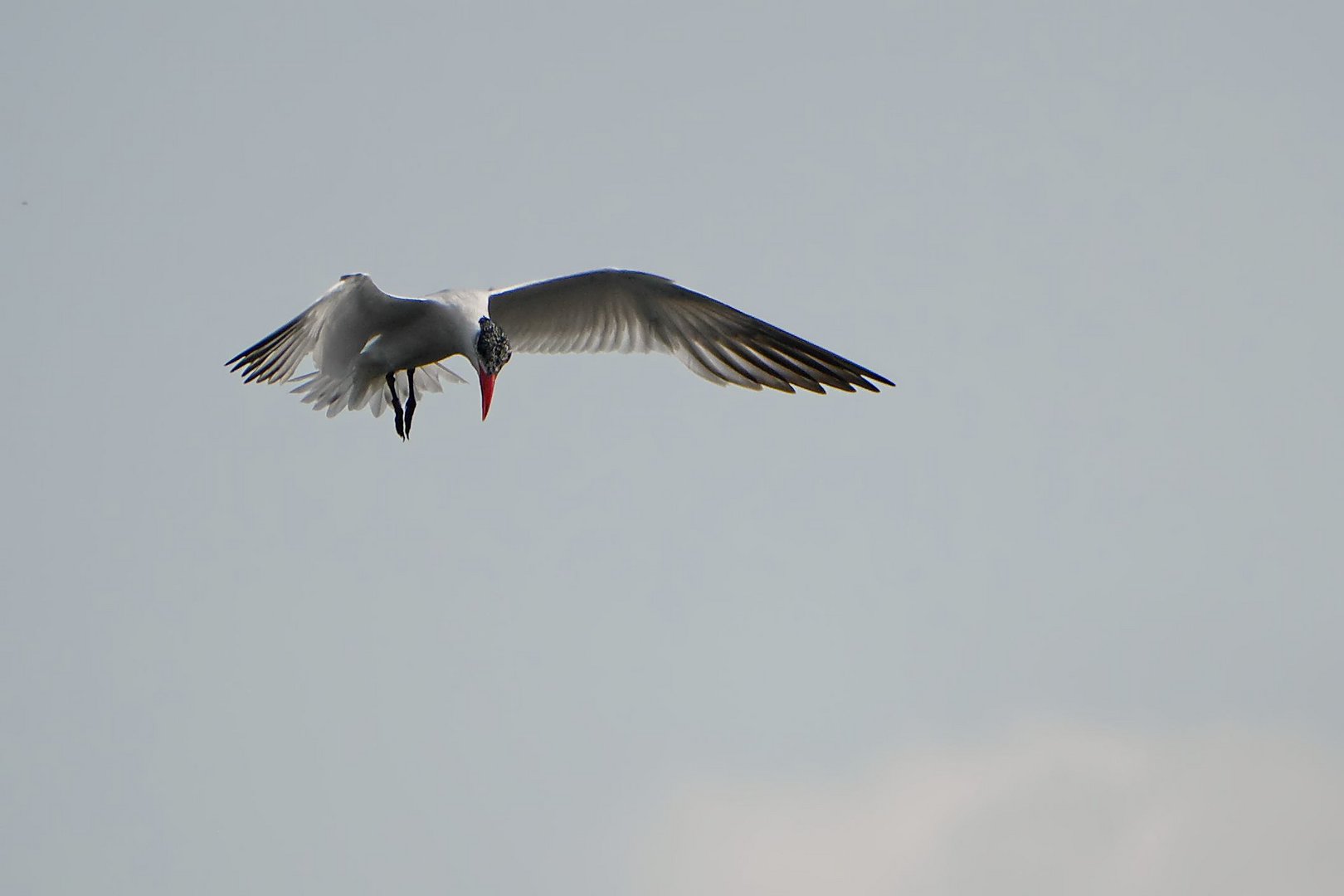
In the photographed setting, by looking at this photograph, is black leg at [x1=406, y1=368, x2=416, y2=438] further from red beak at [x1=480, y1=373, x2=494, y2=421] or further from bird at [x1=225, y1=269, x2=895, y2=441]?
red beak at [x1=480, y1=373, x2=494, y2=421]

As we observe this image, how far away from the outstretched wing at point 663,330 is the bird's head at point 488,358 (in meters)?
0.85

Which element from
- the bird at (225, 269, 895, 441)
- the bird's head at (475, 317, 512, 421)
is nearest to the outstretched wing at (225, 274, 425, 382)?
the bird at (225, 269, 895, 441)

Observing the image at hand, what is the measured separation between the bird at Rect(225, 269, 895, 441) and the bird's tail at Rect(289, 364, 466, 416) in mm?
10

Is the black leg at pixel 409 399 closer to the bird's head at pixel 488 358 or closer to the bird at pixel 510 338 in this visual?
the bird at pixel 510 338

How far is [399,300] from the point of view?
1084 centimetres

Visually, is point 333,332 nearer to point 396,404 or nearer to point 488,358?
point 396,404

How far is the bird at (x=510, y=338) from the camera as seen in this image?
10.8 m

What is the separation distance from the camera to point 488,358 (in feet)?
34.8

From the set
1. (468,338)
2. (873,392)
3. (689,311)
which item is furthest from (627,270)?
(873,392)

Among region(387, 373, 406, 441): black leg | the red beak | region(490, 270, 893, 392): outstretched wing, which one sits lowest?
the red beak

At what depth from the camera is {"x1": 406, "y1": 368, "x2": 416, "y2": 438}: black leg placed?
39.1 feet

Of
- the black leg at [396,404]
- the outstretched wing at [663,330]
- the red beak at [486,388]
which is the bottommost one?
the red beak at [486,388]

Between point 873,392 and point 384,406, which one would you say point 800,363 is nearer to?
point 873,392

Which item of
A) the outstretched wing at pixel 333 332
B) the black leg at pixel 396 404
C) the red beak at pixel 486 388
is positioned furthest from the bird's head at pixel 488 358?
the black leg at pixel 396 404
